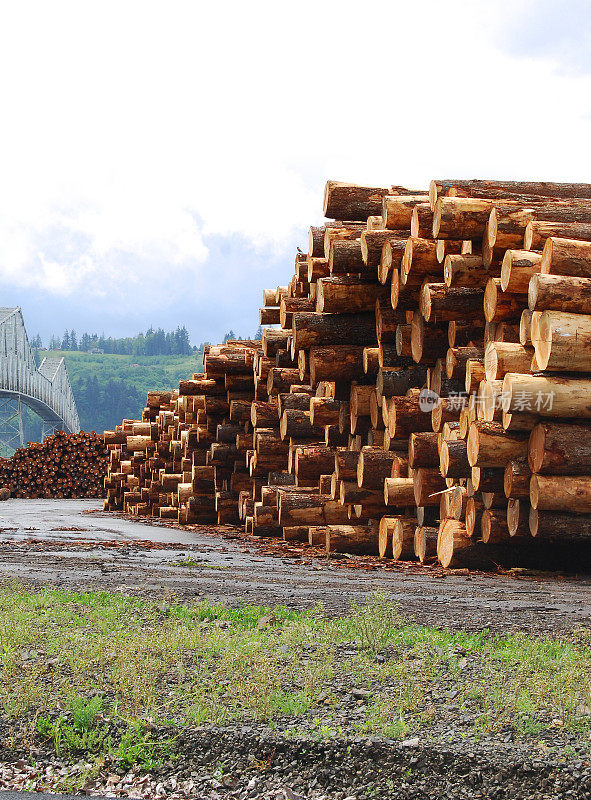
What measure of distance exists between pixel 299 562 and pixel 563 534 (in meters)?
3.01

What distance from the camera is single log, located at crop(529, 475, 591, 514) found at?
7.19 m

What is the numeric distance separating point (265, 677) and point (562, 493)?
4.06 meters

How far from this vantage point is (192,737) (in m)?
3.67

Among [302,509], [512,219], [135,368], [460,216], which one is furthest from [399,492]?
[135,368]

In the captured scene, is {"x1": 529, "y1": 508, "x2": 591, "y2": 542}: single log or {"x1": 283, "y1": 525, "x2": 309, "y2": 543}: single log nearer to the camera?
{"x1": 529, "y1": 508, "x2": 591, "y2": 542}: single log

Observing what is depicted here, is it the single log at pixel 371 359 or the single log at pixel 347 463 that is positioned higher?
the single log at pixel 371 359

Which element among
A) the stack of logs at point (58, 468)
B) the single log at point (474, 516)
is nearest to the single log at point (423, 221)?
the single log at point (474, 516)

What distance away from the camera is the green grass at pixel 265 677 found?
12.3 feet

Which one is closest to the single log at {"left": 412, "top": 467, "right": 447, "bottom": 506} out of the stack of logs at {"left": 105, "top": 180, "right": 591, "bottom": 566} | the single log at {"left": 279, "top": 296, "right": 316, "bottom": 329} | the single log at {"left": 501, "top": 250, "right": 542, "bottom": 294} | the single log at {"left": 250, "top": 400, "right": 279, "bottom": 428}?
the stack of logs at {"left": 105, "top": 180, "right": 591, "bottom": 566}

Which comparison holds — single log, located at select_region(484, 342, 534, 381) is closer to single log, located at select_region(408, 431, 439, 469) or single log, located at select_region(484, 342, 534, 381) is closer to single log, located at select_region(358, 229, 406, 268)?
single log, located at select_region(408, 431, 439, 469)

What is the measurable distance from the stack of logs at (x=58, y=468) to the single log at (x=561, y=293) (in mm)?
26689

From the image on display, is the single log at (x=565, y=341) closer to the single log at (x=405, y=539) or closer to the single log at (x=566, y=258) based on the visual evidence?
the single log at (x=566, y=258)

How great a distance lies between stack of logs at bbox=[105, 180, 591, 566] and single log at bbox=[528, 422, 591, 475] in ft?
0.06

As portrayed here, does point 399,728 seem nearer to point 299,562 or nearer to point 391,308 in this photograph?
point 299,562
